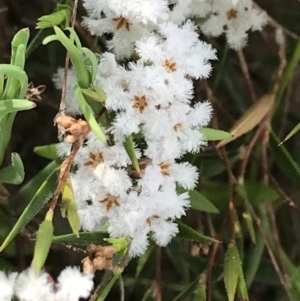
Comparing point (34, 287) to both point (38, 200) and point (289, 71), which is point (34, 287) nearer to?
point (38, 200)

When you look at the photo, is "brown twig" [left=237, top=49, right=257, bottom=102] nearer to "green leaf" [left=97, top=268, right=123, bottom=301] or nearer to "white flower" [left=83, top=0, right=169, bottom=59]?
"white flower" [left=83, top=0, right=169, bottom=59]

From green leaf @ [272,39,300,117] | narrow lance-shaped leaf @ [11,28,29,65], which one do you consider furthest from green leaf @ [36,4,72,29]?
green leaf @ [272,39,300,117]

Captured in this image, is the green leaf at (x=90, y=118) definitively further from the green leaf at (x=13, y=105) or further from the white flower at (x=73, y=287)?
the white flower at (x=73, y=287)

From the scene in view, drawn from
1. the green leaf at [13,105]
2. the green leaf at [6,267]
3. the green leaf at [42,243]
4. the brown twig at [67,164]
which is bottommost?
the green leaf at [6,267]

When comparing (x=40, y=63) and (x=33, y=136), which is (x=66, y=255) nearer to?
(x=33, y=136)

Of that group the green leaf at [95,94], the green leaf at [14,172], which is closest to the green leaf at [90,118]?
the green leaf at [95,94]
